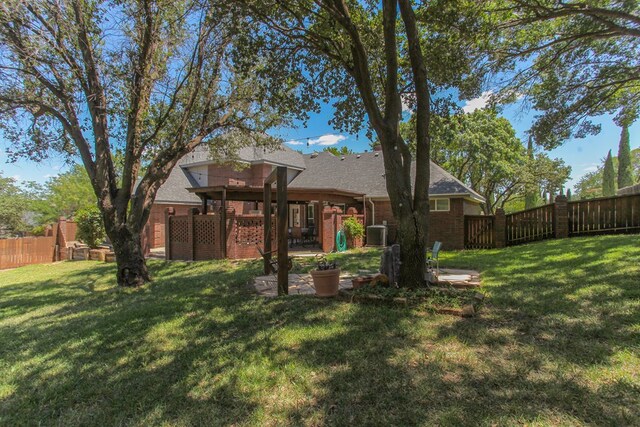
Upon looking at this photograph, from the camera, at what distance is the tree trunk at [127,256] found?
778cm

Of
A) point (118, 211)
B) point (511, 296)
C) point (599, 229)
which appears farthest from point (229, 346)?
point (599, 229)

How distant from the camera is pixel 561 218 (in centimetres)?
1183

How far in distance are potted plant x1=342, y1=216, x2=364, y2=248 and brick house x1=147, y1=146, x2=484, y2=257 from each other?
1167 millimetres

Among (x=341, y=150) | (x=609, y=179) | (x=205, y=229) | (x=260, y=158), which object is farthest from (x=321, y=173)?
(x=609, y=179)

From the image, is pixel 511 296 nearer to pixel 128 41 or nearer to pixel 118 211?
pixel 118 211

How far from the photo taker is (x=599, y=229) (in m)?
11.4

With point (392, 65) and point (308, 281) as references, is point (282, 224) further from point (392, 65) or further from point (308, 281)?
point (392, 65)

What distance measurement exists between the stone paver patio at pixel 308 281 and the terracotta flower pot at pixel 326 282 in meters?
0.52

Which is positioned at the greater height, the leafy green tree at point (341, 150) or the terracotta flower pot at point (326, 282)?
the leafy green tree at point (341, 150)

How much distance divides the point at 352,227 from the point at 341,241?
100 cm

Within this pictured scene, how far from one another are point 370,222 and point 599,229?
9.24m

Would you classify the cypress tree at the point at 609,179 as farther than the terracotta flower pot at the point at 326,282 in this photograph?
Yes

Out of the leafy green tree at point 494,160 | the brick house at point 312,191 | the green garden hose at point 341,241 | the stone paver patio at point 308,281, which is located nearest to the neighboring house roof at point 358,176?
the brick house at point 312,191

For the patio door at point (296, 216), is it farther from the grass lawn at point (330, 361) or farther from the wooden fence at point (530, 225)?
the grass lawn at point (330, 361)
